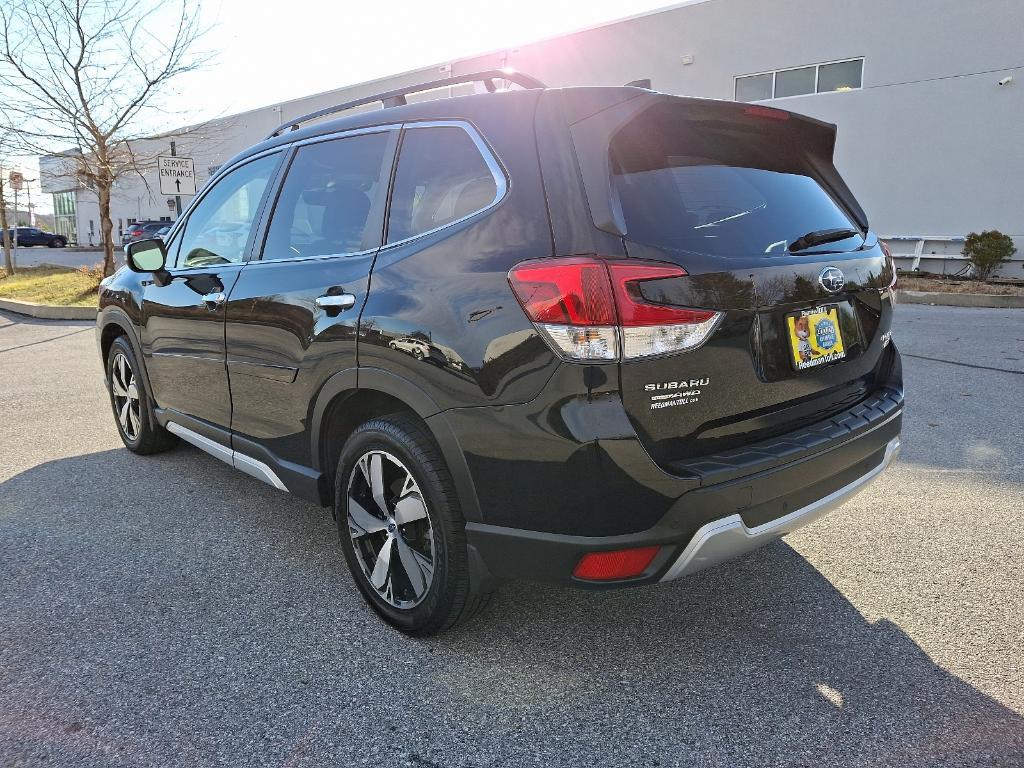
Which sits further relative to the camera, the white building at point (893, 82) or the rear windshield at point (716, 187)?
the white building at point (893, 82)

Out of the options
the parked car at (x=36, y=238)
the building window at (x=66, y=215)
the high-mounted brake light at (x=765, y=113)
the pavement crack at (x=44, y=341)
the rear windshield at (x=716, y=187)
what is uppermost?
the building window at (x=66, y=215)

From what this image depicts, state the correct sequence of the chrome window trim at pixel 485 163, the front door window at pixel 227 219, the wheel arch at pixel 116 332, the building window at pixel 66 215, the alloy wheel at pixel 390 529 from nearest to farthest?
the chrome window trim at pixel 485 163, the alloy wheel at pixel 390 529, the front door window at pixel 227 219, the wheel arch at pixel 116 332, the building window at pixel 66 215

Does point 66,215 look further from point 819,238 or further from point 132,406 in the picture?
point 819,238

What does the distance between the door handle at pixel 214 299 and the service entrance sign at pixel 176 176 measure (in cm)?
1287

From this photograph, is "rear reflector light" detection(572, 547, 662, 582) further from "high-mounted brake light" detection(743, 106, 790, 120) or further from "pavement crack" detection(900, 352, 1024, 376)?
"pavement crack" detection(900, 352, 1024, 376)

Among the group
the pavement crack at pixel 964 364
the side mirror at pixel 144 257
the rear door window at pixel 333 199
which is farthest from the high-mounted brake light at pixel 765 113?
the pavement crack at pixel 964 364

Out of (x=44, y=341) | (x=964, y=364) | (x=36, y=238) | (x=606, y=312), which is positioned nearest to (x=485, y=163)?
(x=606, y=312)

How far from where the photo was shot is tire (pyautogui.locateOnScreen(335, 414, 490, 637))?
2334 mm

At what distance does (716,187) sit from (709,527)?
1.10m

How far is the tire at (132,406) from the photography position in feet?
14.8

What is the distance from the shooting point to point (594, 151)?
212 centimetres

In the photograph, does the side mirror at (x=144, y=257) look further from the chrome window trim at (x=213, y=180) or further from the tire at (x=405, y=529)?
the tire at (x=405, y=529)

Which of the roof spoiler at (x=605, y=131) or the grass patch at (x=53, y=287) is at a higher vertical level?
the roof spoiler at (x=605, y=131)

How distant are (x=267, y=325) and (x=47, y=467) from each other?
2.48 meters
